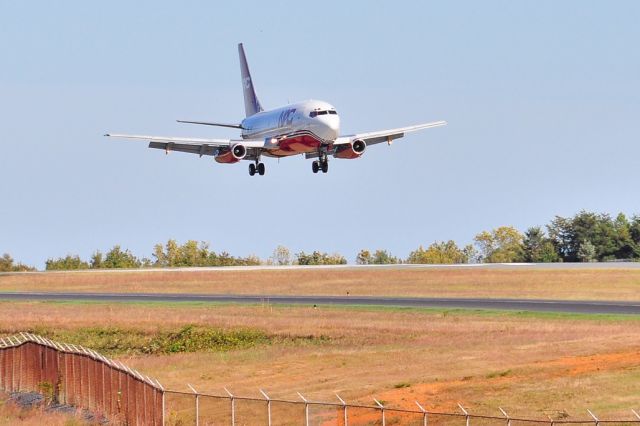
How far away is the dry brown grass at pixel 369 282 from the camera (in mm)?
92062

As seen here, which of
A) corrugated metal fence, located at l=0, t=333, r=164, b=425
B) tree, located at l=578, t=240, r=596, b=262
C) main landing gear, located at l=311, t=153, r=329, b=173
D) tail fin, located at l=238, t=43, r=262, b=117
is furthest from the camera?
tree, located at l=578, t=240, r=596, b=262

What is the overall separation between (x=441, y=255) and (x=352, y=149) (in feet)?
294

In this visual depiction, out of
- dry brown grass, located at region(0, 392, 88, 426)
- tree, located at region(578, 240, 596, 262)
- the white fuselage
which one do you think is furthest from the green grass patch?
tree, located at region(578, 240, 596, 262)

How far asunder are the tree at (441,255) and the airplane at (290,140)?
7629cm

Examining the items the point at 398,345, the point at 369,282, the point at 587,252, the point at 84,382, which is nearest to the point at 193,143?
the point at 369,282

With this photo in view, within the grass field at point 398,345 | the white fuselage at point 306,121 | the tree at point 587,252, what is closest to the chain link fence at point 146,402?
the grass field at point 398,345

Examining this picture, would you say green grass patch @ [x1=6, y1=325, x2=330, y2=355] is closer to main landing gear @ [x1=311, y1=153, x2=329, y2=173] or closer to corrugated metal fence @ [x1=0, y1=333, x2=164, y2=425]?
corrugated metal fence @ [x1=0, y1=333, x2=164, y2=425]

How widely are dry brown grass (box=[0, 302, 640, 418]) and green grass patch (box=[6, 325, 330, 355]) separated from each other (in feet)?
3.97

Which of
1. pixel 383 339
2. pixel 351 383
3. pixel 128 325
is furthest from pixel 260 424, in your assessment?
pixel 128 325

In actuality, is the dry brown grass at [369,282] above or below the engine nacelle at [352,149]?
below

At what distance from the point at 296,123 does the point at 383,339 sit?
1027 inches

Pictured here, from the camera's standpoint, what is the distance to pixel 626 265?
4382 inches

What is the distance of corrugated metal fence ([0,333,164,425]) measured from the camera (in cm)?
3625

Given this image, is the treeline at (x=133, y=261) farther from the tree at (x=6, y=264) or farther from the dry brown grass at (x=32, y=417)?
the dry brown grass at (x=32, y=417)
